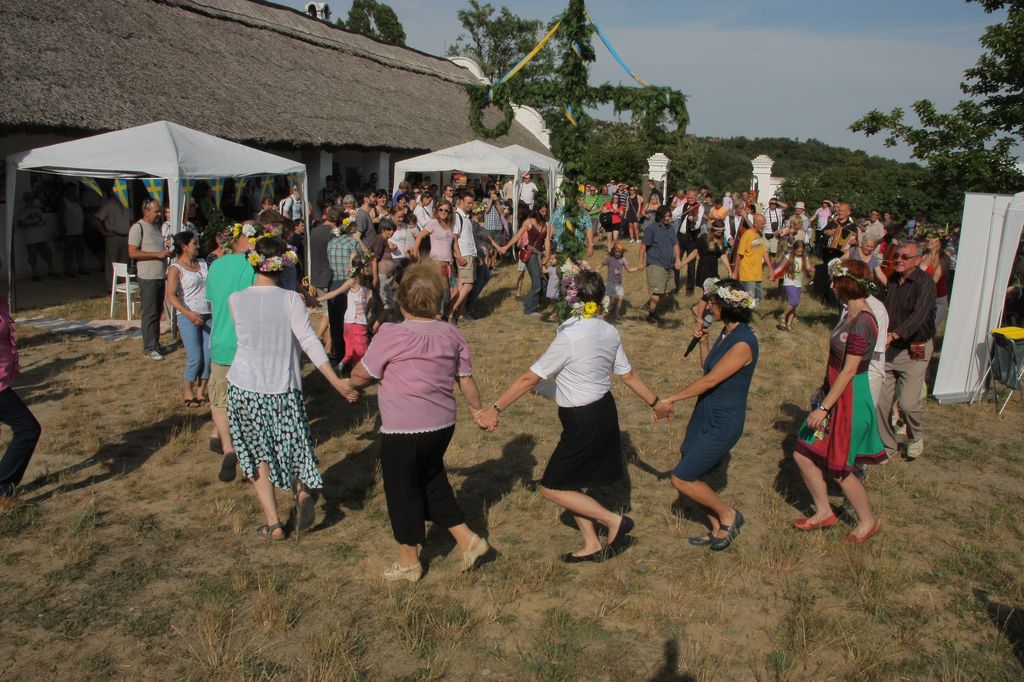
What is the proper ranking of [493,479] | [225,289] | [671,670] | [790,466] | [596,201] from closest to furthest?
[671,670] < [225,289] < [493,479] < [790,466] < [596,201]

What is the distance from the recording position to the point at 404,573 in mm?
4305

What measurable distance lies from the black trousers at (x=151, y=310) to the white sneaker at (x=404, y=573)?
5617mm

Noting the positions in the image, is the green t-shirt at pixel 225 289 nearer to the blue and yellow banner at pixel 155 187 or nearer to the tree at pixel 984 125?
the blue and yellow banner at pixel 155 187

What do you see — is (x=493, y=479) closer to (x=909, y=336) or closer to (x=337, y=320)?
(x=337, y=320)

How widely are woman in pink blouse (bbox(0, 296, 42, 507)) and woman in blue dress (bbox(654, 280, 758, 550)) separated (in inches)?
158

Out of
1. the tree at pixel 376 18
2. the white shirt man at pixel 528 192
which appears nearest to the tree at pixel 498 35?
the tree at pixel 376 18

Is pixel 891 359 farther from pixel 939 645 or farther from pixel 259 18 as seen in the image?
pixel 259 18

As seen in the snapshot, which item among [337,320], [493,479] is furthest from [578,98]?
[493,479]

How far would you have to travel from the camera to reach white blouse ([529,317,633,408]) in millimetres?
4277

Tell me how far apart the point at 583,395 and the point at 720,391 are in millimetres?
879

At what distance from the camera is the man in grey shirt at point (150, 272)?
852 centimetres

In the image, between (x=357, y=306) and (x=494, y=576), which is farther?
(x=357, y=306)

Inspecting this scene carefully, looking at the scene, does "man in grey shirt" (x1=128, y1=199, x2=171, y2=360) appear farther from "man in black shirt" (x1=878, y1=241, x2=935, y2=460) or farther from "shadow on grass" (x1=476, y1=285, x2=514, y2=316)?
"man in black shirt" (x1=878, y1=241, x2=935, y2=460)

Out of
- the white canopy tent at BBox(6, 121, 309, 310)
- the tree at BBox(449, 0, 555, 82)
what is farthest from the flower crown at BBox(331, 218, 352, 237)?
the tree at BBox(449, 0, 555, 82)
